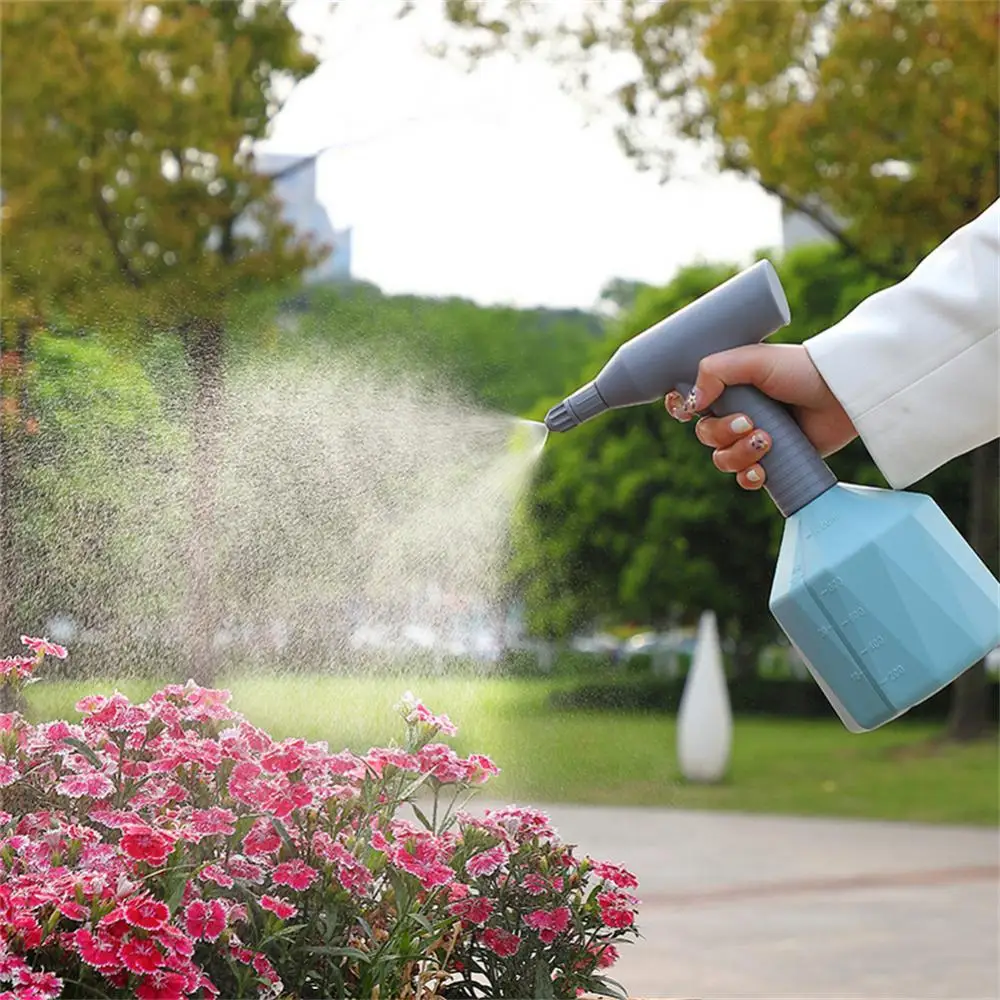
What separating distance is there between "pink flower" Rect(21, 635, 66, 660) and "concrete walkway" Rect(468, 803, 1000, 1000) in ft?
9.95

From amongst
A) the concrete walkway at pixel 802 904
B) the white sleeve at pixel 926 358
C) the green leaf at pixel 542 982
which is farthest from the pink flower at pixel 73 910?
the concrete walkway at pixel 802 904

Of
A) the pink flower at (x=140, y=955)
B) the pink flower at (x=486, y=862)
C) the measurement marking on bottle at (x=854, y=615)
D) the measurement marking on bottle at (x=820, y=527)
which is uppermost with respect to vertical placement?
the measurement marking on bottle at (x=820, y=527)

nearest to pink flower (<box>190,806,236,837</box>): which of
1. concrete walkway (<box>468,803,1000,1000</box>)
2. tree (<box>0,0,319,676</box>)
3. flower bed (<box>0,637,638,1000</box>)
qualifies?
flower bed (<box>0,637,638,1000</box>)

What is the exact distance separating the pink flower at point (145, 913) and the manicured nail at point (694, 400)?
Answer: 2.16 feet

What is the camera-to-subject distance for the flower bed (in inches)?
51.2

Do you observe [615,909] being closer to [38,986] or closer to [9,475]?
[38,986]

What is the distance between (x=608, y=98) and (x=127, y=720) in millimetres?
9515

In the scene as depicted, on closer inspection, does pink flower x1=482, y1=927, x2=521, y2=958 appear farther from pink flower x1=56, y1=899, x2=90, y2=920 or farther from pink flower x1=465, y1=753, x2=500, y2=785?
pink flower x1=56, y1=899, x2=90, y2=920

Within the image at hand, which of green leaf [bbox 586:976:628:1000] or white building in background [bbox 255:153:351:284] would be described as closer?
green leaf [bbox 586:976:628:1000]

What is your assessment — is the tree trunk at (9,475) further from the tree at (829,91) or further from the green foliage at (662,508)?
the green foliage at (662,508)

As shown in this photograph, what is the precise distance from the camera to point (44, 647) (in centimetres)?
162

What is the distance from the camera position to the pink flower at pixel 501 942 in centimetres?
156

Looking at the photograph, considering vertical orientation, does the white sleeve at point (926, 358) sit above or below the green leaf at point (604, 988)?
above

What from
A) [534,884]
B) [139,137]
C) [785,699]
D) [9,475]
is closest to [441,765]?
[534,884]
